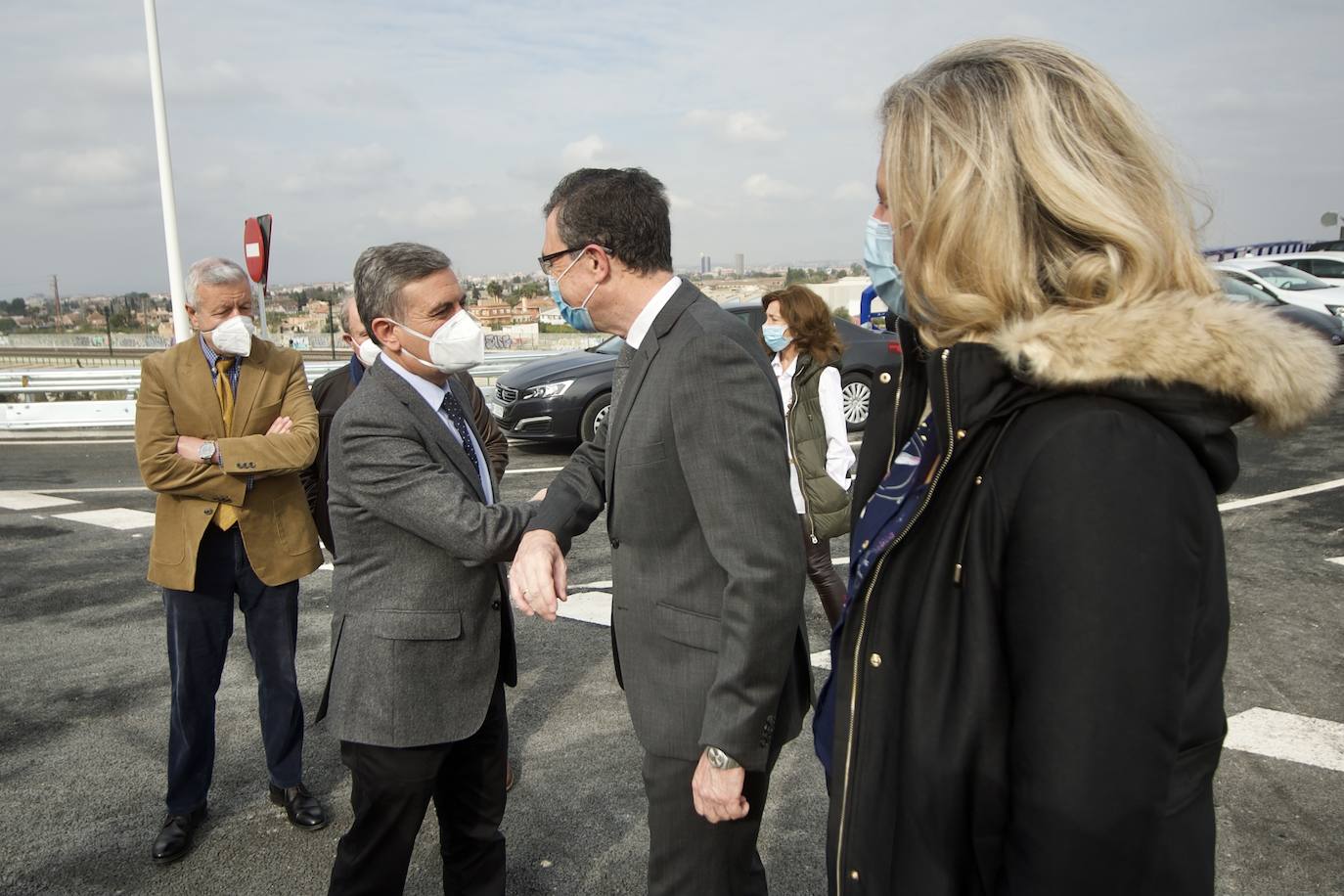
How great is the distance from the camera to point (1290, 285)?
20312mm

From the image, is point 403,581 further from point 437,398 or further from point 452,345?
point 452,345

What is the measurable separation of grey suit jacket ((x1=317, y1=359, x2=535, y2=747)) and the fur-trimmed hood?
5.25 ft

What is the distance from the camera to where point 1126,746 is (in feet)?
3.72

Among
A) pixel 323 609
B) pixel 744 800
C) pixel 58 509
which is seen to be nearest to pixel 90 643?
pixel 323 609

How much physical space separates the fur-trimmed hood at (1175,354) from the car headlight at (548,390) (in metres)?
10.0

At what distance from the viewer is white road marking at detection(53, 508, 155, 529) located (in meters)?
7.95

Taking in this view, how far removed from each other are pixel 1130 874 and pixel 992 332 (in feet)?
2.35

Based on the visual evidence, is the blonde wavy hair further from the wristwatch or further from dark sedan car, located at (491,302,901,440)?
dark sedan car, located at (491,302,901,440)

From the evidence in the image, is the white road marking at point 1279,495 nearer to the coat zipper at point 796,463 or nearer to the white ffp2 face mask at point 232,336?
the coat zipper at point 796,463

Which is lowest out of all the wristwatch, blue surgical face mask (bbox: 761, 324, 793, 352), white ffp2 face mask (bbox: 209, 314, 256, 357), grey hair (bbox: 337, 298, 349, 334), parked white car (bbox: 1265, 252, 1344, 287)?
the wristwatch

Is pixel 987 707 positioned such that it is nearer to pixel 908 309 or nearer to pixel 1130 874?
pixel 1130 874

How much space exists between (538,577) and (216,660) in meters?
1.94

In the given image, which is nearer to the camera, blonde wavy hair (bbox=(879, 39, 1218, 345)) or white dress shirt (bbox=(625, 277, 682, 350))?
blonde wavy hair (bbox=(879, 39, 1218, 345))

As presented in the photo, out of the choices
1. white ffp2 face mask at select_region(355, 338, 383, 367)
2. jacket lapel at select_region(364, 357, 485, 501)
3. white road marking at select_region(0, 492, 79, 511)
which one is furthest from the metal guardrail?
jacket lapel at select_region(364, 357, 485, 501)
